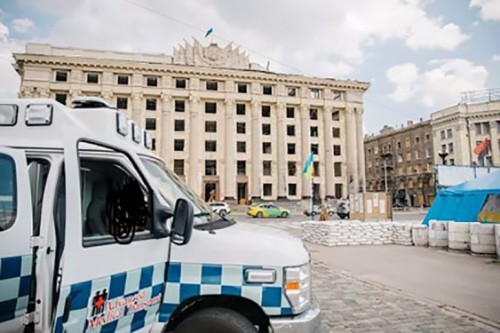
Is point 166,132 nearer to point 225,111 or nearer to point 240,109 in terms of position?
point 225,111

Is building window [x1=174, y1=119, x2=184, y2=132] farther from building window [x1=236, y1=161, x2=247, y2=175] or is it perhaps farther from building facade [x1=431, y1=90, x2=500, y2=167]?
building facade [x1=431, y1=90, x2=500, y2=167]

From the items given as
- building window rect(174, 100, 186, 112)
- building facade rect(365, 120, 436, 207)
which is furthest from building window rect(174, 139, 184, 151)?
building facade rect(365, 120, 436, 207)

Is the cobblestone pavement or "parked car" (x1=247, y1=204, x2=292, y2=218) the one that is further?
"parked car" (x1=247, y1=204, x2=292, y2=218)

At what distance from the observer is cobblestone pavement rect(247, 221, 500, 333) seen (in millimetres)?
4582

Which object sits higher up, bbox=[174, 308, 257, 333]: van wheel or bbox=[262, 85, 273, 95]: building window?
bbox=[262, 85, 273, 95]: building window

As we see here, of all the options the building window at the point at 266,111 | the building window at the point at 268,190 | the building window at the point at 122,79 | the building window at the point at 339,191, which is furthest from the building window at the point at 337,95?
the building window at the point at 122,79

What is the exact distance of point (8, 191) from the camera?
7.13ft

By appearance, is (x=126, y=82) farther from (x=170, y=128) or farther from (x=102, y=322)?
(x=102, y=322)

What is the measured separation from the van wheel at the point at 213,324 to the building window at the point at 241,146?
4876cm

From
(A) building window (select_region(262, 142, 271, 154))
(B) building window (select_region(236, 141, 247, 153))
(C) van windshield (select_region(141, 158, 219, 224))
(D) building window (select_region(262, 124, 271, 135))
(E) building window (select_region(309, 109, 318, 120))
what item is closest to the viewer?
(C) van windshield (select_region(141, 158, 219, 224))

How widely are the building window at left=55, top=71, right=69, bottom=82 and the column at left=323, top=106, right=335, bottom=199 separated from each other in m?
38.6

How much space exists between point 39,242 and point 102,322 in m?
0.65

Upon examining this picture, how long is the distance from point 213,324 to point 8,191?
167cm

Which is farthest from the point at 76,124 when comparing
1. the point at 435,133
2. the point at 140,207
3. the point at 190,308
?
the point at 435,133
